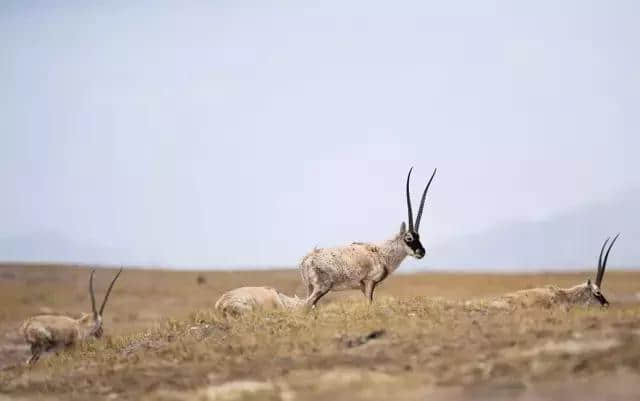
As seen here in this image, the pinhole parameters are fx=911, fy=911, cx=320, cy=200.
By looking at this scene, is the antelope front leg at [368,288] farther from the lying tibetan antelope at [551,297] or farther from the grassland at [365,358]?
the lying tibetan antelope at [551,297]

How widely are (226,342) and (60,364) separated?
358cm

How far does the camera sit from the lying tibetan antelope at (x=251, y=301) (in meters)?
17.6

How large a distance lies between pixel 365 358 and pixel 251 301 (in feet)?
19.9

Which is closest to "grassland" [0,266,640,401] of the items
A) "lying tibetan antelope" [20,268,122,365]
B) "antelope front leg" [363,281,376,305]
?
"antelope front leg" [363,281,376,305]

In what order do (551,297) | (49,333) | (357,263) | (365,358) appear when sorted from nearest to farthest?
(365,358) < (357,263) < (551,297) < (49,333)

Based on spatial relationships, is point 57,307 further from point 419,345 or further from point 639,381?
point 639,381

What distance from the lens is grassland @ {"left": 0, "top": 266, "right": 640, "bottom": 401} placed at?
10141mm

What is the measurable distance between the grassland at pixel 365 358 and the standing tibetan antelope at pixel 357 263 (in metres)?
0.55

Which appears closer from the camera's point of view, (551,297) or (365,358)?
(365,358)

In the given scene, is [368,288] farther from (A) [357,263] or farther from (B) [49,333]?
(B) [49,333]

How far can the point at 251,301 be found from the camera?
1772 centimetres

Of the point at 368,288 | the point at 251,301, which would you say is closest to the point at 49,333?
the point at 251,301

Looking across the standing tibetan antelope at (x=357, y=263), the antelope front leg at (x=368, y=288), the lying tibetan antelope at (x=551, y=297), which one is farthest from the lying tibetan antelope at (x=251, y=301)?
the lying tibetan antelope at (x=551, y=297)

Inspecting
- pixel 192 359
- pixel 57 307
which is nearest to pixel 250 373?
pixel 192 359
